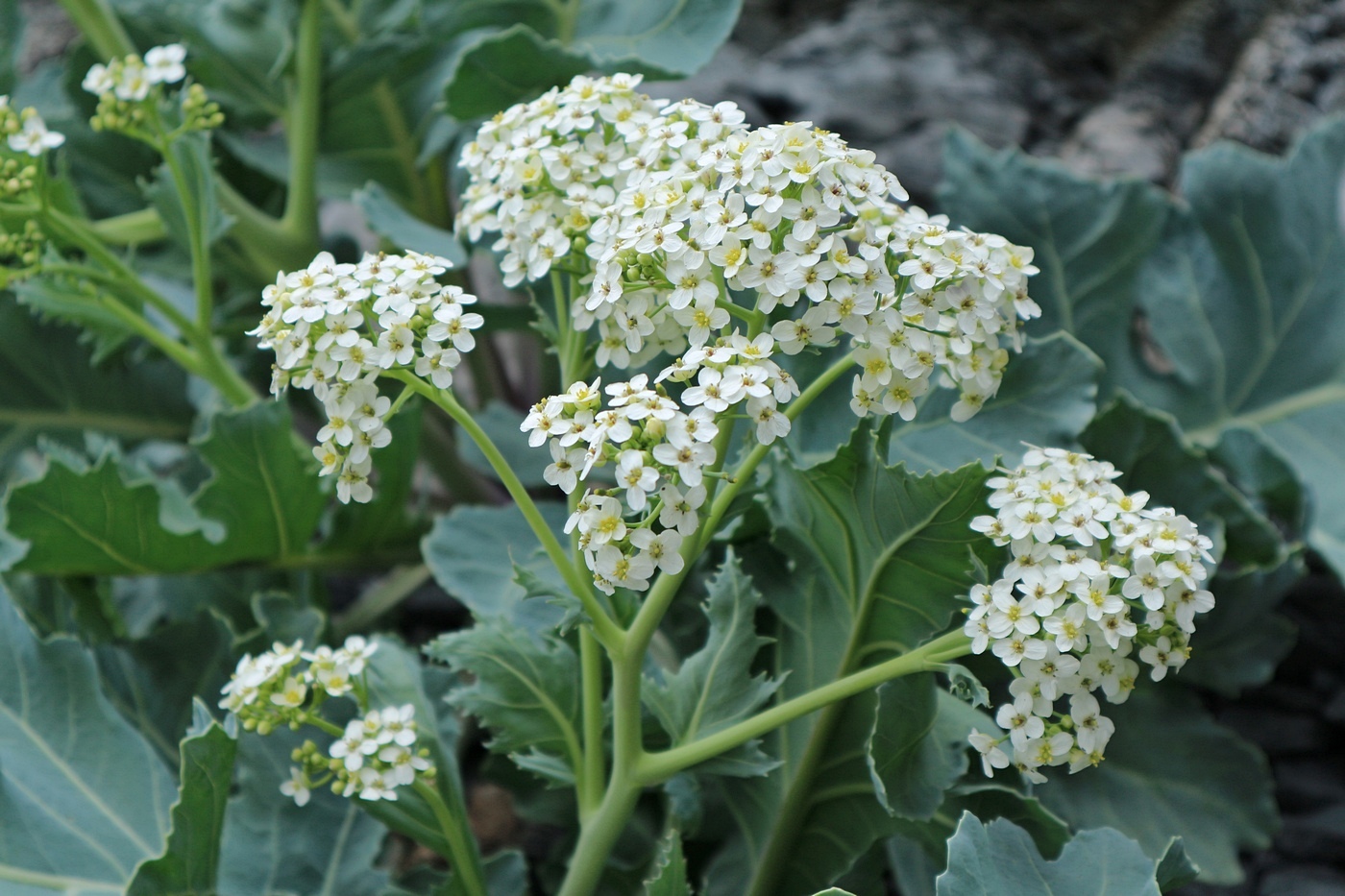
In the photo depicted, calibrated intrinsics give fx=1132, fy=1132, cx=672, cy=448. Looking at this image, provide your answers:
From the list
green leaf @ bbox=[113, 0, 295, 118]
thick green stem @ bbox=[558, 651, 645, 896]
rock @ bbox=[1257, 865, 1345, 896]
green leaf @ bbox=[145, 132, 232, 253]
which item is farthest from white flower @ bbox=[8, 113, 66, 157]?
rock @ bbox=[1257, 865, 1345, 896]

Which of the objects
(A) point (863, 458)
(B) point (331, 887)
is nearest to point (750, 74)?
(A) point (863, 458)

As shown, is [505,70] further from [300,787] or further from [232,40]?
[300,787]

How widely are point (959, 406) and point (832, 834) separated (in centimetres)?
39

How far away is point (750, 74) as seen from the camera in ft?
5.72

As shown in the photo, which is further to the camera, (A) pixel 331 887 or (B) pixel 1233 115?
(B) pixel 1233 115

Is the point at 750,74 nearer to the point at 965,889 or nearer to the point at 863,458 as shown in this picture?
the point at 863,458

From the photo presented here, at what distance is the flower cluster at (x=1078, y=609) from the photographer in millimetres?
574

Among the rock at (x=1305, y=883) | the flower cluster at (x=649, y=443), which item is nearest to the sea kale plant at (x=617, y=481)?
the flower cluster at (x=649, y=443)

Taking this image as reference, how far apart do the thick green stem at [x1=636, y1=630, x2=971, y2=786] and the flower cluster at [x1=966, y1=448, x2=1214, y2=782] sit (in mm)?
40

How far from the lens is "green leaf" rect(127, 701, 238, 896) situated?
2.39 feet

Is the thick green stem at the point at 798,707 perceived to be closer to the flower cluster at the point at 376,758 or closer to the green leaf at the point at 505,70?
the flower cluster at the point at 376,758

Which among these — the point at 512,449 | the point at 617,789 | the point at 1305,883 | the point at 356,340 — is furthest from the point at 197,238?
the point at 1305,883

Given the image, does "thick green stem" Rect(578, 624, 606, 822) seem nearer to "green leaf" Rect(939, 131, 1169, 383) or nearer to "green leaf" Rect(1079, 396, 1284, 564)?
"green leaf" Rect(1079, 396, 1284, 564)

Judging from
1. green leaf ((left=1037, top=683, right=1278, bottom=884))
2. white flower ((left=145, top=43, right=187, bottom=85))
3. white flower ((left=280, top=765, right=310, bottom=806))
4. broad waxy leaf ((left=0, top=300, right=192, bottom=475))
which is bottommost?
green leaf ((left=1037, top=683, right=1278, bottom=884))
